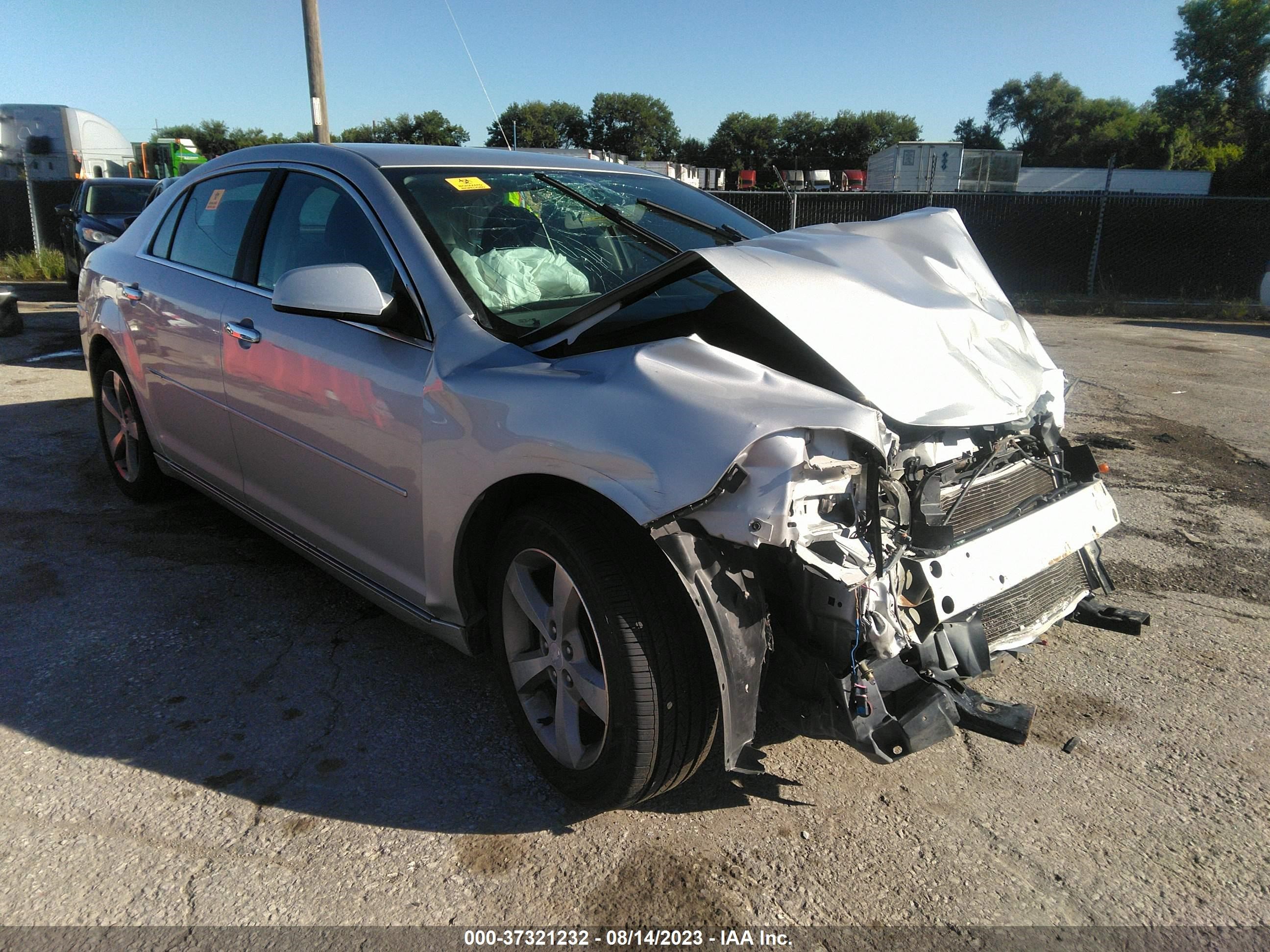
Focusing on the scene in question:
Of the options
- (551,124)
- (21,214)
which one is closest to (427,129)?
(551,124)

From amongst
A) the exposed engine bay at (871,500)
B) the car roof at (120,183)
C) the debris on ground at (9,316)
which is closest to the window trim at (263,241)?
the exposed engine bay at (871,500)

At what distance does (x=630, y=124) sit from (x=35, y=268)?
→ 8526cm

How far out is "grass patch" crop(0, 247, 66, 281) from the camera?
54.4ft

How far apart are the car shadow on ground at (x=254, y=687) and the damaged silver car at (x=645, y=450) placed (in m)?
0.28

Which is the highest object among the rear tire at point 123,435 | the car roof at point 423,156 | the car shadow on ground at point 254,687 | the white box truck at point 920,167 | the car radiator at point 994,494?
the white box truck at point 920,167

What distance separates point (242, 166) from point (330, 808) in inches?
107

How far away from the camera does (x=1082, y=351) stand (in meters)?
10.6

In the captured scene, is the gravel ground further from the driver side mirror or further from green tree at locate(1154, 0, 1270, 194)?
green tree at locate(1154, 0, 1270, 194)

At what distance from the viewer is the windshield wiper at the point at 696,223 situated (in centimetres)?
371

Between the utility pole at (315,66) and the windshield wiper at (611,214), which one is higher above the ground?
the utility pole at (315,66)

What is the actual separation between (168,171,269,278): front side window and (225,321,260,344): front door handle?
29 cm

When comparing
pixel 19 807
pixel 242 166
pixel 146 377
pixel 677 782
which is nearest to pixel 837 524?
pixel 677 782

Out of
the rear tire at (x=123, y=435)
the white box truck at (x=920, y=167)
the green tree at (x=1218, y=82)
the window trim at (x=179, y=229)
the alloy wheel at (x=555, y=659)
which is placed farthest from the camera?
the green tree at (x=1218, y=82)

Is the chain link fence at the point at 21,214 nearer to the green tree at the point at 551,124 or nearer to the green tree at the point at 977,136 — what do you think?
the green tree at the point at 551,124
